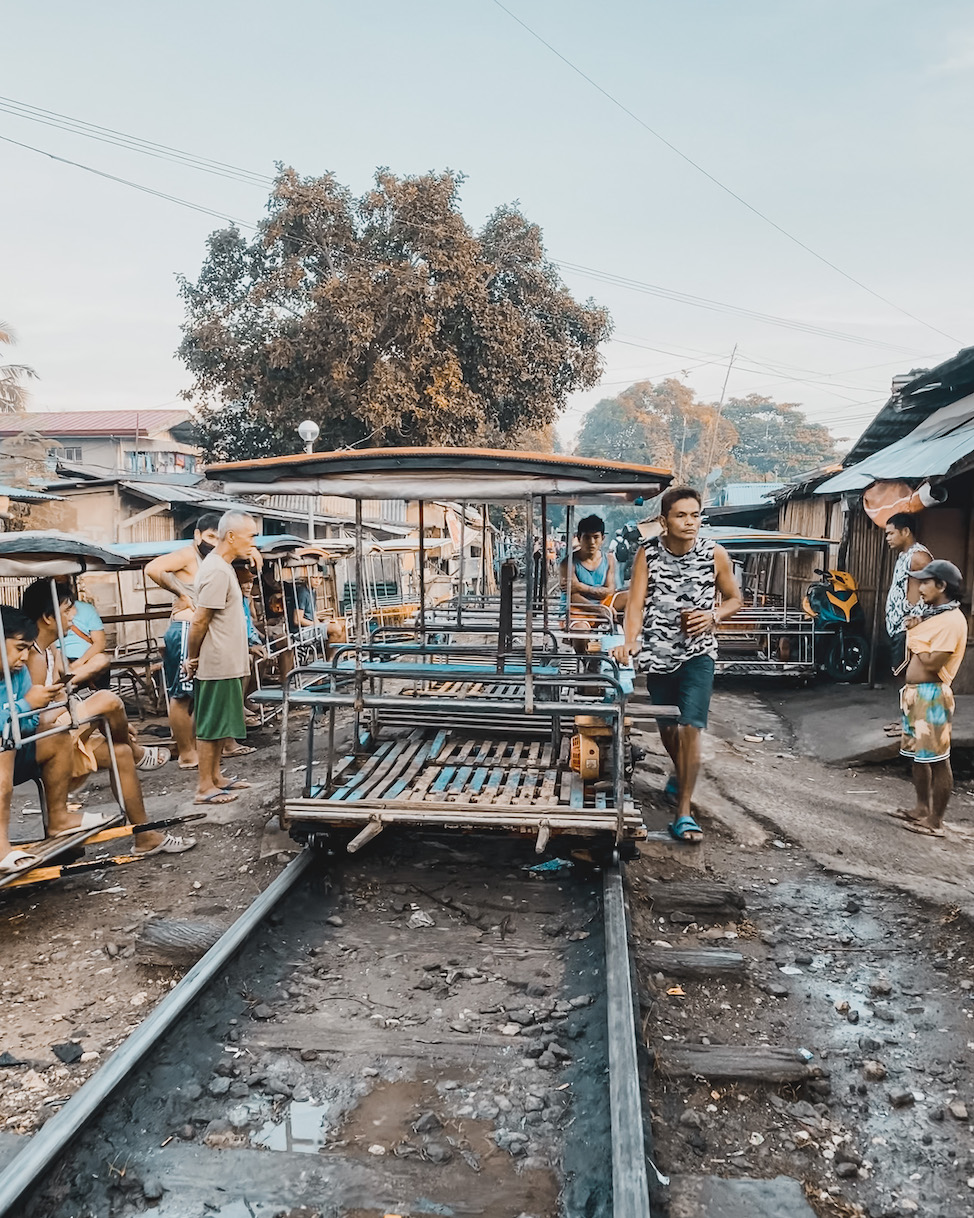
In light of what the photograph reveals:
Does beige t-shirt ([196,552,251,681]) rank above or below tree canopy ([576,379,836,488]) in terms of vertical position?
below

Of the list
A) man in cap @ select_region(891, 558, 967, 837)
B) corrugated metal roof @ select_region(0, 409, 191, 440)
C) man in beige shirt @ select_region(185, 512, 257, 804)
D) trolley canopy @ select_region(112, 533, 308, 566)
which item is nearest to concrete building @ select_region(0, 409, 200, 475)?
corrugated metal roof @ select_region(0, 409, 191, 440)

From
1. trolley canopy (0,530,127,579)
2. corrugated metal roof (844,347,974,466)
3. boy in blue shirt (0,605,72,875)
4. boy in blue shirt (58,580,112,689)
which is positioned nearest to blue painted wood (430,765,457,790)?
boy in blue shirt (0,605,72,875)

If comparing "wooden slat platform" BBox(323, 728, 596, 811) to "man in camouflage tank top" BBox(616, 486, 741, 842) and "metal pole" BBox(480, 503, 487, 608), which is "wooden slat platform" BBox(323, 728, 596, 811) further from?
"metal pole" BBox(480, 503, 487, 608)

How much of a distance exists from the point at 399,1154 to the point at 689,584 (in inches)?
155

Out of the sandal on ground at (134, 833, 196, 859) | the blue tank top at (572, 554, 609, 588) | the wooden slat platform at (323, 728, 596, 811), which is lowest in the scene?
the sandal on ground at (134, 833, 196, 859)

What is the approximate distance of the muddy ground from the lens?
123 inches

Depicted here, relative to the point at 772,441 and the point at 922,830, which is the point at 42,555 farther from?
the point at 772,441

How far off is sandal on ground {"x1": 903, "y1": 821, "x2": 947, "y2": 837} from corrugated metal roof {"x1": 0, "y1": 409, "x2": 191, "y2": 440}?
117 feet

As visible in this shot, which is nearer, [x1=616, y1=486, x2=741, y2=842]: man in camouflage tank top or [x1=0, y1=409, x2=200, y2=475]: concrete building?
[x1=616, y1=486, x2=741, y2=842]: man in camouflage tank top

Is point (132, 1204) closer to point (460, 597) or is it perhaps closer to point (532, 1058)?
point (532, 1058)

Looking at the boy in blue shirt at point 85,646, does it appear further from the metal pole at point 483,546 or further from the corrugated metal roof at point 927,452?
the corrugated metal roof at point 927,452

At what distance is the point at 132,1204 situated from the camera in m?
2.68

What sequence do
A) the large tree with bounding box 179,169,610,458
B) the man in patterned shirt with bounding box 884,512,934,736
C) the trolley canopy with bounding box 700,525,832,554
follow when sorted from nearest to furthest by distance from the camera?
the man in patterned shirt with bounding box 884,512,934,736, the trolley canopy with bounding box 700,525,832,554, the large tree with bounding box 179,169,610,458

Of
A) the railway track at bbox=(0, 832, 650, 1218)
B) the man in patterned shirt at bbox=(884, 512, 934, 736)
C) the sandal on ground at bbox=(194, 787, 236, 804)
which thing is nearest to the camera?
the railway track at bbox=(0, 832, 650, 1218)
